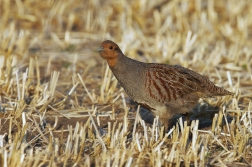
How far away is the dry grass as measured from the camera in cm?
444

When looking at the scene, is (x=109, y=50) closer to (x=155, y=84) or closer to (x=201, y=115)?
(x=155, y=84)

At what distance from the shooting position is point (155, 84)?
5.09m

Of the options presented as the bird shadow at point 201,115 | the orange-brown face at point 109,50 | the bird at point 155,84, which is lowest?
the bird shadow at point 201,115

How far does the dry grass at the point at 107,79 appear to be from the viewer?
4.44 meters

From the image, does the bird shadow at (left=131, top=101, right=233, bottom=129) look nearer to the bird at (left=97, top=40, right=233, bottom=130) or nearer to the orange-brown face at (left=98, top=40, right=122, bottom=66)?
the bird at (left=97, top=40, right=233, bottom=130)

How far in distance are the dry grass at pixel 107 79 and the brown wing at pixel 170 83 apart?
0.35 metres

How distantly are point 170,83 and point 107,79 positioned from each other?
1403mm

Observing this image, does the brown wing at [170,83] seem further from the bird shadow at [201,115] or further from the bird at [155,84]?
the bird shadow at [201,115]

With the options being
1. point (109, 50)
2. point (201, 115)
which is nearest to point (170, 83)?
point (109, 50)

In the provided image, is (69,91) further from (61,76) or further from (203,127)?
(203,127)

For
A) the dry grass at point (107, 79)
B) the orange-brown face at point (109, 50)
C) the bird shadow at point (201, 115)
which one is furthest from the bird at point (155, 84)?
the bird shadow at point (201, 115)

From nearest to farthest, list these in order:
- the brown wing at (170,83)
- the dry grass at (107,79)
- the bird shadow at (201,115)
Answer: the dry grass at (107,79), the brown wing at (170,83), the bird shadow at (201,115)

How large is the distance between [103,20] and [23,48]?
2.03 meters

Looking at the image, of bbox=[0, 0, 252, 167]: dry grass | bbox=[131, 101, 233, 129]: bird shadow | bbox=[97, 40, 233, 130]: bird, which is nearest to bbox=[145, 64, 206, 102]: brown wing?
bbox=[97, 40, 233, 130]: bird
